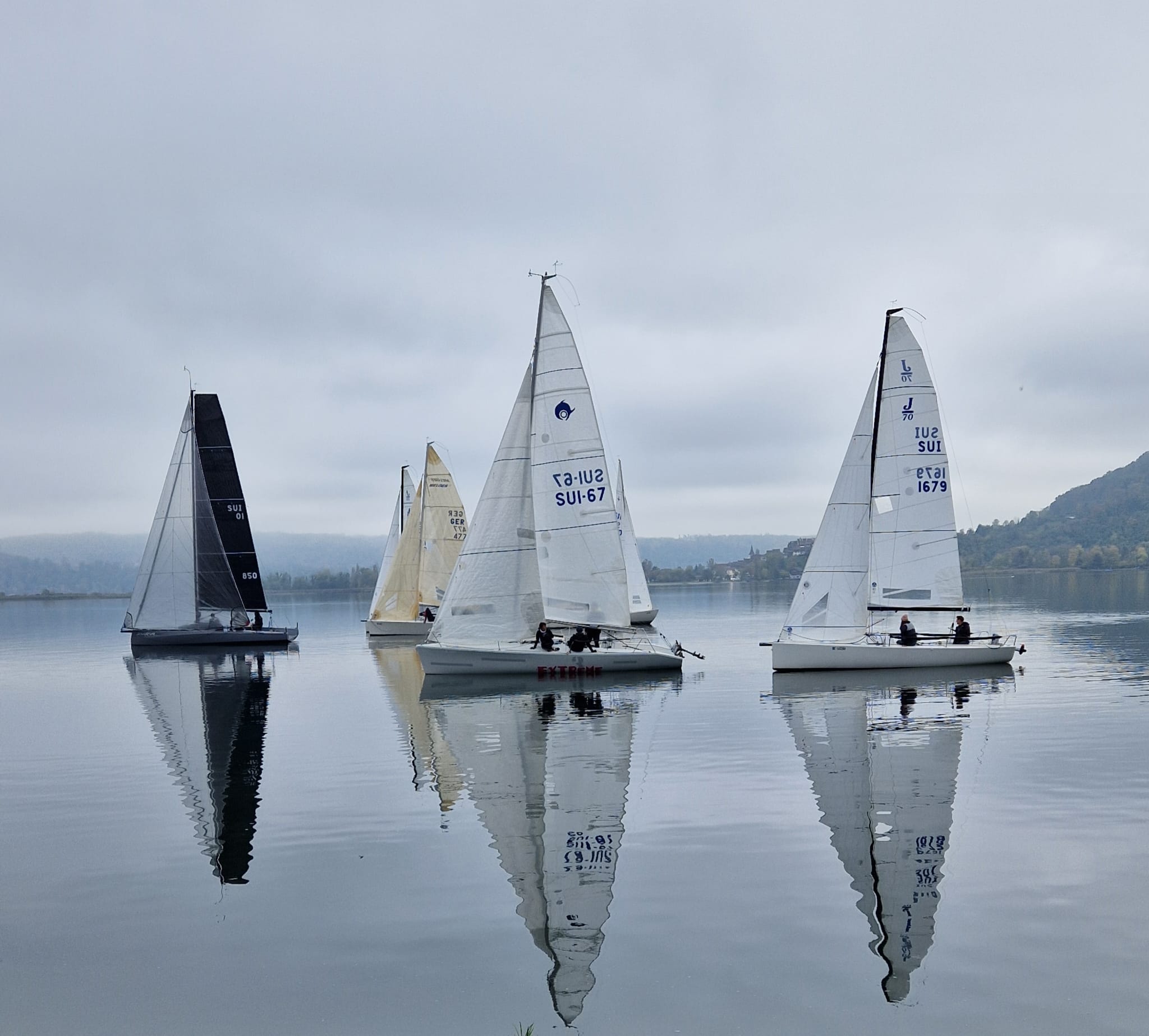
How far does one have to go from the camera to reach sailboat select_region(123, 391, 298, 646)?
52.8m

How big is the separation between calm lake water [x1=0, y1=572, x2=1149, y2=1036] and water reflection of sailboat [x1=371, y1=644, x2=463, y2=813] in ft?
0.53

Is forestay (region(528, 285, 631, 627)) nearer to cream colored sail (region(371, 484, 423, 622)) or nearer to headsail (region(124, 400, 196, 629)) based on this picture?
Result: cream colored sail (region(371, 484, 423, 622))

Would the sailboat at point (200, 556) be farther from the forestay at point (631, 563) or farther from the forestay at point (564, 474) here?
the forestay at point (564, 474)

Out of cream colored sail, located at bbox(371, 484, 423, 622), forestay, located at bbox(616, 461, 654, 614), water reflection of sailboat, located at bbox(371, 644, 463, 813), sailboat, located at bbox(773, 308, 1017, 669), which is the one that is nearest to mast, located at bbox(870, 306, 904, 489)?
sailboat, located at bbox(773, 308, 1017, 669)

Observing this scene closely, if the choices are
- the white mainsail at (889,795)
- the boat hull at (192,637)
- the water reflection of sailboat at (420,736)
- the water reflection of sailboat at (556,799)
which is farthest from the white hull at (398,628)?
the white mainsail at (889,795)

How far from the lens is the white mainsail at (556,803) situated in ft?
36.2

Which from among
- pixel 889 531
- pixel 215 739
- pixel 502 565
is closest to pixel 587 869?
pixel 215 739

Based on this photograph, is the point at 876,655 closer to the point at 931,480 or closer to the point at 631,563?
the point at 931,480

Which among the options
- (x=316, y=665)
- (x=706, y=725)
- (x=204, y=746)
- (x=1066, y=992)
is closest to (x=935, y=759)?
(x=706, y=725)

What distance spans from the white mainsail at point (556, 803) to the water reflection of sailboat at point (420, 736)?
0.30 m

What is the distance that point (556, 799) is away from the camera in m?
17.3

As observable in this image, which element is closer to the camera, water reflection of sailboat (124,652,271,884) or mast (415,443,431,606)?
water reflection of sailboat (124,652,271,884)

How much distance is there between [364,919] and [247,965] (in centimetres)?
144

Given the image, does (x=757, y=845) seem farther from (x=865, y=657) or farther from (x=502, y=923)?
(x=865, y=657)
